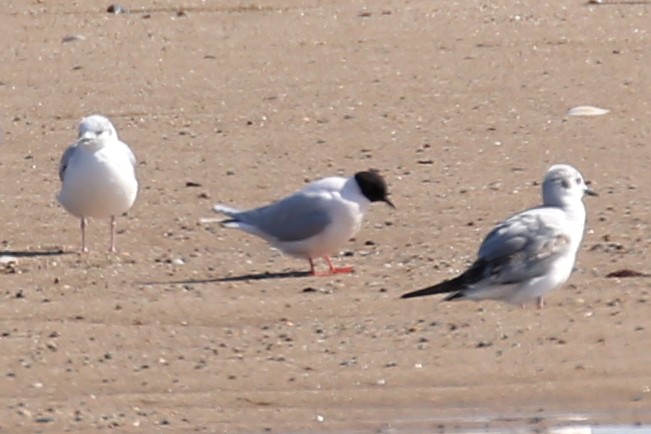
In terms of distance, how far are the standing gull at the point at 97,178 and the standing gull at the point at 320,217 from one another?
68 cm

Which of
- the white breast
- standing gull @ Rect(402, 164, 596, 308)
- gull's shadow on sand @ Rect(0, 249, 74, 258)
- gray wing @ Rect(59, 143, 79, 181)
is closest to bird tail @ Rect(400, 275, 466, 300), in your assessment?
standing gull @ Rect(402, 164, 596, 308)

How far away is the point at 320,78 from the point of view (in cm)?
1431

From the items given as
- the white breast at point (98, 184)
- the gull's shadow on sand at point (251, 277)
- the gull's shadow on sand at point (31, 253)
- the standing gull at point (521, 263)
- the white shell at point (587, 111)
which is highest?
the white shell at point (587, 111)

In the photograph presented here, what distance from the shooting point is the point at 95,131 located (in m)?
10.3

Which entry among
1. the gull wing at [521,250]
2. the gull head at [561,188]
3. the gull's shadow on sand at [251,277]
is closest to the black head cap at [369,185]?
the gull's shadow on sand at [251,277]

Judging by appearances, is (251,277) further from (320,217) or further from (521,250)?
(521,250)

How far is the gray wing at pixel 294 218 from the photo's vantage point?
9.62 m

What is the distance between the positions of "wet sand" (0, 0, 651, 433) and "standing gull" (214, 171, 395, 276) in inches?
8.4

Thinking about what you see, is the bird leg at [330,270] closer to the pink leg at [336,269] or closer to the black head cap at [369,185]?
the pink leg at [336,269]

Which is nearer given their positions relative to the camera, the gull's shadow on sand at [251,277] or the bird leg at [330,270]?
the gull's shadow on sand at [251,277]

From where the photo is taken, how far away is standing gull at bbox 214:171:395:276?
31.6ft

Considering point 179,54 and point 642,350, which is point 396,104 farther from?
point 642,350

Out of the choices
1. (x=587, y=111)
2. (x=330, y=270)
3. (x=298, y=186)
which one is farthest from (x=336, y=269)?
(x=587, y=111)

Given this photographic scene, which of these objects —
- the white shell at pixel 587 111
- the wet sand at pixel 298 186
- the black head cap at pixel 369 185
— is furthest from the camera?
the white shell at pixel 587 111
